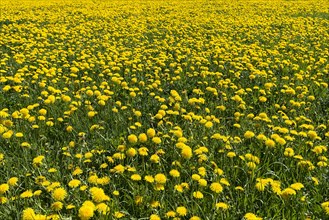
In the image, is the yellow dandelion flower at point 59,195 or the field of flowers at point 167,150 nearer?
the yellow dandelion flower at point 59,195

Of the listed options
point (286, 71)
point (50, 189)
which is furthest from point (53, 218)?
point (286, 71)

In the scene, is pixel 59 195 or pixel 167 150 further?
pixel 167 150

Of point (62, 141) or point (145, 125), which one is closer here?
point (62, 141)

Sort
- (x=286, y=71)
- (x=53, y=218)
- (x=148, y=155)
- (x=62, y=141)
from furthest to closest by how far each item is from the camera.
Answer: (x=286, y=71)
(x=62, y=141)
(x=148, y=155)
(x=53, y=218)

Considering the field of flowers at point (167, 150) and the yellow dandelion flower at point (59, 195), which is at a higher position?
the yellow dandelion flower at point (59, 195)

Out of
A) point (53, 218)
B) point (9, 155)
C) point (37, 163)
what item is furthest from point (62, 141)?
point (53, 218)

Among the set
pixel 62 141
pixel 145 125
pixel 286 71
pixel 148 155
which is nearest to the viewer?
pixel 148 155

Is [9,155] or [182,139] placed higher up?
[182,139]

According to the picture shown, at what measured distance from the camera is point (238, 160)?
2.99 metres

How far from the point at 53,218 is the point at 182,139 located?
136 centimetres

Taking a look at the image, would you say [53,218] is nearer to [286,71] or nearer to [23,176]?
[23,176]

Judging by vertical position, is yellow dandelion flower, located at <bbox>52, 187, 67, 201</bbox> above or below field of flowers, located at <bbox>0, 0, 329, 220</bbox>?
above

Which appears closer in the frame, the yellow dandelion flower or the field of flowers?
the yellow dandelion flower

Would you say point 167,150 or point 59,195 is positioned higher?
point 59,195
